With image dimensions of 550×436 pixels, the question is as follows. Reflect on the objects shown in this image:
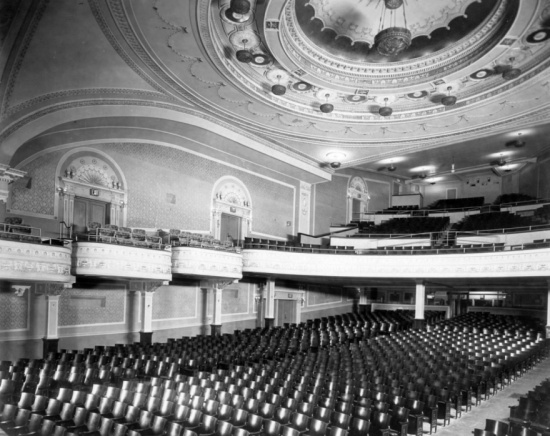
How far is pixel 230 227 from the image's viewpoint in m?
15.7

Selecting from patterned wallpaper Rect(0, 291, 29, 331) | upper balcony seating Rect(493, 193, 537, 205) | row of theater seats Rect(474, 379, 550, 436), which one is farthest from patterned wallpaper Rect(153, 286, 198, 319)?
upper balcony seating Rect(493, 193, 537, 205)

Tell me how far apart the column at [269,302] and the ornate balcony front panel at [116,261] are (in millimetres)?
5528

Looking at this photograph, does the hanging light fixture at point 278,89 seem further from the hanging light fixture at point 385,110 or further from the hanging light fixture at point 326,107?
the hanging light fixture at point 385,110

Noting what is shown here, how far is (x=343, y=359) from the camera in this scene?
28.7 feet

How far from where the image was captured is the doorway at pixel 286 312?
1698 cm

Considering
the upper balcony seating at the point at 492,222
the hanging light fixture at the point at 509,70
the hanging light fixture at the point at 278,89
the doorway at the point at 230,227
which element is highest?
the hanging light fixture at the point at 509,70

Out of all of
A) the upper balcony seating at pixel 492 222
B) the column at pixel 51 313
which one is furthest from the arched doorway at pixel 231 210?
the upper balcony seating at pixel 492 222

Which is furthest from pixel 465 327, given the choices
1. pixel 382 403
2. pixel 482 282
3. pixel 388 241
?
pixel 382 403

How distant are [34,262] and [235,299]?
778 centimetres

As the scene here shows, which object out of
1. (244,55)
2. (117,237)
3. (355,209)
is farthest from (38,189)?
(355,209)

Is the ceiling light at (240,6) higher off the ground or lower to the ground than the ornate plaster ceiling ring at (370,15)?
lower

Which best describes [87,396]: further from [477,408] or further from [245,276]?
[245,276]

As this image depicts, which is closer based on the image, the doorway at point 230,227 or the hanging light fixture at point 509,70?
the hanging light fixture at point 509,70

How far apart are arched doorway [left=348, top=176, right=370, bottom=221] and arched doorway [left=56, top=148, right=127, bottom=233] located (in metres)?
11.0
